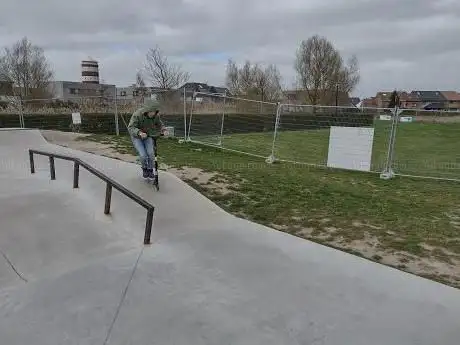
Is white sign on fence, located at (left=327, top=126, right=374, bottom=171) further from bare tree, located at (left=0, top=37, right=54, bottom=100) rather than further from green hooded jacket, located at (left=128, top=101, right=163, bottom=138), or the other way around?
bare tree, located at (left=0, top=37, right=54, bottom=100)

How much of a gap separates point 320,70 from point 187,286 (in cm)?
5554

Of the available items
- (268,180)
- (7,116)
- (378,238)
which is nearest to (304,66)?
(7,116)

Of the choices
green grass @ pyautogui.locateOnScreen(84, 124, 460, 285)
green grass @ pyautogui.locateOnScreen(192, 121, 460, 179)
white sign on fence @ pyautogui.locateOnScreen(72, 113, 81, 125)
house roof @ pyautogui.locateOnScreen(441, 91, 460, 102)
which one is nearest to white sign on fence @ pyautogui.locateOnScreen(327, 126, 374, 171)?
green grass @ pyautogui.locateOnScreen(84, 124, 460, 285)

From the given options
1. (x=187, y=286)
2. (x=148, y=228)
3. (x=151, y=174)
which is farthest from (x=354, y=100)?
(x=187, y=286)

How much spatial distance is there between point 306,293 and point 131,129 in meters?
5.00

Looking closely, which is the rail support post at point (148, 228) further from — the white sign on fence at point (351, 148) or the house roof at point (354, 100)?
the house roof at point (354, 100)

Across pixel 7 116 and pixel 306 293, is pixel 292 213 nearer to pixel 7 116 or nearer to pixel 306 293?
pixel 306 293

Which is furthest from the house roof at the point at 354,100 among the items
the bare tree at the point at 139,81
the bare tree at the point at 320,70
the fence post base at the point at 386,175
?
the fence post base at the point at 386,175

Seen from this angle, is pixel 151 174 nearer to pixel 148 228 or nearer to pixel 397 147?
pixel 148 228

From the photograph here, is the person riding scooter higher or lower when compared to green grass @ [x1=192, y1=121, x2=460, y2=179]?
higher

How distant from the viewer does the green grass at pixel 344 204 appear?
585cm

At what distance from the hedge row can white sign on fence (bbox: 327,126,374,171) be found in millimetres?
4466

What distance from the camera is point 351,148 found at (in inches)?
462

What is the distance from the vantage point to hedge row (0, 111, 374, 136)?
18.4 metres
